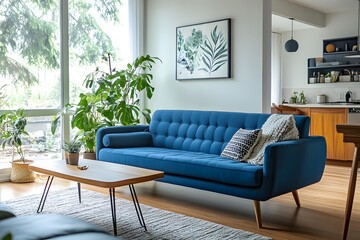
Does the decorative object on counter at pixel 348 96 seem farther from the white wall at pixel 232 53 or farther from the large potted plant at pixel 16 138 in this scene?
the large potted plant at pixel 16 138

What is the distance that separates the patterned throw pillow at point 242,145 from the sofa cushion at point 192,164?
9cm

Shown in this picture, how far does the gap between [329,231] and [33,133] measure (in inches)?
144

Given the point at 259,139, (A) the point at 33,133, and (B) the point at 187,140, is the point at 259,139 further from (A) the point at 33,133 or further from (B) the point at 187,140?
(A) the point at 33,133

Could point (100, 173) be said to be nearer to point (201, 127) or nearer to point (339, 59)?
point (201, 127)

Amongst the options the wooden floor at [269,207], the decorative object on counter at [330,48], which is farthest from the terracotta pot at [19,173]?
the decorative object on counter at [330,48]

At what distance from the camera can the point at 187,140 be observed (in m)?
4.36

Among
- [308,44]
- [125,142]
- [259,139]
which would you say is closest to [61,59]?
[125,142]

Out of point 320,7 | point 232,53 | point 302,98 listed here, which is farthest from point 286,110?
point 232,53

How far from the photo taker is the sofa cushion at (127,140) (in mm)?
4277

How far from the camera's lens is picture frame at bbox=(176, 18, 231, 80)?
4.92 meters

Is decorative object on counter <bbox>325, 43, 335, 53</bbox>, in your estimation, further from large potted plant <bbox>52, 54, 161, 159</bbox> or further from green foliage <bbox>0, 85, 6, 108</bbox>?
green foliage <bbox>0, 85, 6, 108</bbox>

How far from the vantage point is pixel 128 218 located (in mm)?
3229

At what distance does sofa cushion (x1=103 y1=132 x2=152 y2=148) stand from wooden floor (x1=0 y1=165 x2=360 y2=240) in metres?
0.48

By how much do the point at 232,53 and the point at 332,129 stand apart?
8.08 feet
